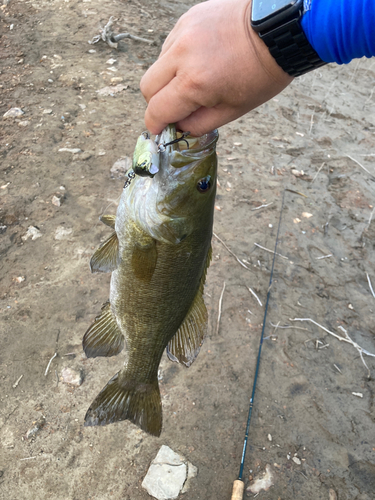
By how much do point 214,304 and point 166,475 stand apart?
156 cm

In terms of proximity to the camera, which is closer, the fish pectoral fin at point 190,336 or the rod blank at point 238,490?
the fish pectoral fin at point 190,336

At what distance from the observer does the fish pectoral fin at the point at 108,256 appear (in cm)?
193

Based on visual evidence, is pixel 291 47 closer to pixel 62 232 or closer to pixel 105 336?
pixel 105 336

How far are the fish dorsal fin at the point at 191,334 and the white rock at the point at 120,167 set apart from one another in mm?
2943

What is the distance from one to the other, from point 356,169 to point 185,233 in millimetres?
5030

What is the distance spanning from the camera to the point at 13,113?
5.26 m

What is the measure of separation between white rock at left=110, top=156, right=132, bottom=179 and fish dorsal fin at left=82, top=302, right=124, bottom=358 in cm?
281

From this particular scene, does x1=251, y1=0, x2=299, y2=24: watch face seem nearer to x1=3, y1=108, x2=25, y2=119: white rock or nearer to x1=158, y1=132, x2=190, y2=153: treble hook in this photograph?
x1=158, y1=132, x2=190, y2=153: treble hook

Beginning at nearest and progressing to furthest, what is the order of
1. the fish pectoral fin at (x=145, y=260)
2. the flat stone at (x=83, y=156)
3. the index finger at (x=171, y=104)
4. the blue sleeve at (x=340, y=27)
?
1. the blue sleeve at (x=340, y=27)
2. the index finger at (x=171, y=104)
3. the fish pectoral fin at (x=145, y=260)
4. the flat stone at (x=83, y=156)

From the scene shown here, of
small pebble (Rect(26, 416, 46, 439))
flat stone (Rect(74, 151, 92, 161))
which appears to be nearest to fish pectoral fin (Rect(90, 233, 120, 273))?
small pebble (Rect(26, 416, 46, 439))

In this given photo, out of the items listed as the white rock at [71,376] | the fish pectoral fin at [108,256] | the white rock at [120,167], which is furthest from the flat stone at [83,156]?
the fish pectoral fin at [108,256]

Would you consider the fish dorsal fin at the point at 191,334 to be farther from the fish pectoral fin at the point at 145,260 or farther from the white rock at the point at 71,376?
the white rock at the point at 71,376

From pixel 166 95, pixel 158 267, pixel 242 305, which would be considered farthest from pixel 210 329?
pixel 166 95

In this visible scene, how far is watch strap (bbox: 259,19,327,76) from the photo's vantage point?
115 cm
